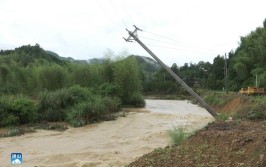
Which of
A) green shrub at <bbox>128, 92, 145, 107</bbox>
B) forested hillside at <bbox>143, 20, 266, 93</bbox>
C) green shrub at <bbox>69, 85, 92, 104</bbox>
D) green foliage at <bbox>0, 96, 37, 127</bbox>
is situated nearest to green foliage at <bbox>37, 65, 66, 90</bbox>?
green shrub at <bbox>69, 85, 92, 104</bbox>

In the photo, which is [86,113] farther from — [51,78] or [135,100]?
[135,100]

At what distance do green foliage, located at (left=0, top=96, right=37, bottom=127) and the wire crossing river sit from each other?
251cm

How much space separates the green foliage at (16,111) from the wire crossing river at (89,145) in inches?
98.7

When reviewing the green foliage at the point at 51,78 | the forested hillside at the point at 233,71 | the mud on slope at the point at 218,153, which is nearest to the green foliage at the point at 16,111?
the green foliage at the point at 51,78

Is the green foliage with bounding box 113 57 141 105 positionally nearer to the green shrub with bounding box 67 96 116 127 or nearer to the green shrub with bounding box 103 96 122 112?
the green shrub with bounding box 103 96 122 112

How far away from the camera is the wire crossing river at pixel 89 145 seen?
41.9ft

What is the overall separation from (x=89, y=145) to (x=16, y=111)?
28.3 feet

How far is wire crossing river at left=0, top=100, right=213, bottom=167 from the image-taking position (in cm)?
1278

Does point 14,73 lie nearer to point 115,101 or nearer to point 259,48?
point 115,101

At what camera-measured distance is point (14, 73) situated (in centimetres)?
3881

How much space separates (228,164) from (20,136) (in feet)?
52.0

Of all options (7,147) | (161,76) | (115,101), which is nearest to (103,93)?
(115,101)

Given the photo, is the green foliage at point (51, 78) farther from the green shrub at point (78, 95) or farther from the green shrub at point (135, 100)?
the green shrub at point (135, 100)

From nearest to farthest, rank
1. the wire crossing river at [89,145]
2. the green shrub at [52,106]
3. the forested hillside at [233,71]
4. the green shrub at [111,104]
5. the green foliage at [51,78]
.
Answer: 1. the wire crossing river at [89,145]
2. the green shrub at [52,106]
3. the green shrub at [111,104]
4. the green foliage at [51,78]
5. the forested hillside at [233,71]
